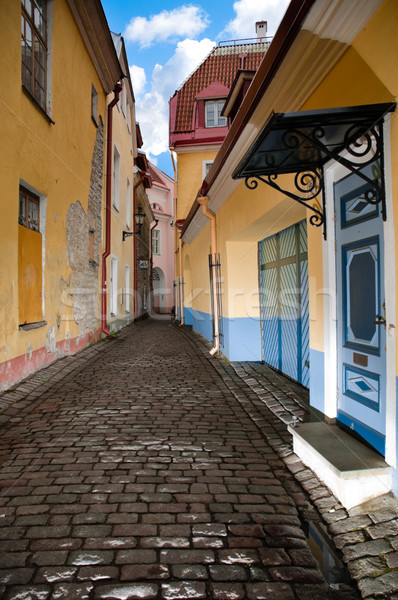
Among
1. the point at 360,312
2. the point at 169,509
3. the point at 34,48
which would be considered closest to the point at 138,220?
the point at 34,48

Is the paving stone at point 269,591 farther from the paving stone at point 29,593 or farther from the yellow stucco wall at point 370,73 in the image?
the yellow stucco wall at point 370,73

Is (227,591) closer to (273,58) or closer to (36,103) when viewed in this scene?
(273,58)

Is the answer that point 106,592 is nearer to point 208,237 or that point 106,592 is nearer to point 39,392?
point 39,392

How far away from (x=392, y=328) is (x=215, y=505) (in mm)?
1619

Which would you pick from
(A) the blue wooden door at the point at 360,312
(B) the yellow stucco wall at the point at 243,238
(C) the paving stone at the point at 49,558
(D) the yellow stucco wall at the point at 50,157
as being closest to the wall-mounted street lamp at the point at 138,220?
(D) the yellow stucco wall at the point at 50,157

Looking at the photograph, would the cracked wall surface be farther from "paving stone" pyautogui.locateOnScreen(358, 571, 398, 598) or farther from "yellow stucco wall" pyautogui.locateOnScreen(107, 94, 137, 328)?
"paving stone" pyautogui.locateOnScreen(358, 571, 398, 598)

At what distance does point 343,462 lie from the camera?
2852mm

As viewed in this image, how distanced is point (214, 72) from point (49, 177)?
45.3ft

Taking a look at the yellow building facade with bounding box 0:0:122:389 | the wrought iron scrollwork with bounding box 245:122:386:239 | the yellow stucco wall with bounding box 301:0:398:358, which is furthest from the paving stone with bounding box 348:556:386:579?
the yellow building facade with bounding box 0:0:122:389

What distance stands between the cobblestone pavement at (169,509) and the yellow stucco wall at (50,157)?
1.67 m

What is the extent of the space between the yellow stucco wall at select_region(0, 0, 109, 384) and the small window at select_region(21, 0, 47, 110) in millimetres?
225

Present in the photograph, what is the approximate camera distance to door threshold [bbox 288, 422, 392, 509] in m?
2.63

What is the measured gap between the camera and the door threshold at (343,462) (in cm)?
263

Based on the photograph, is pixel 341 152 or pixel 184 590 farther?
pixel 341 152
